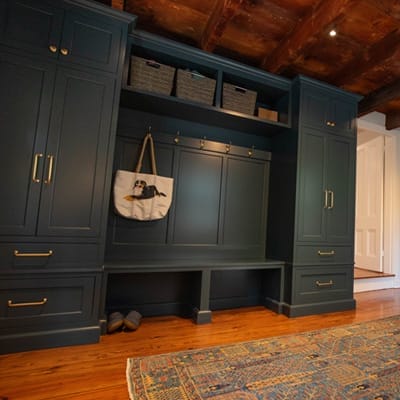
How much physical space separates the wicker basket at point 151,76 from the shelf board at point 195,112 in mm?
79

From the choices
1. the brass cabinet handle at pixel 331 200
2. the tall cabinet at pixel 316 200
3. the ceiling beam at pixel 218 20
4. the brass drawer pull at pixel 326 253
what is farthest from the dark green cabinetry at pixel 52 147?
the brass cabinet handle at pixel 331 200

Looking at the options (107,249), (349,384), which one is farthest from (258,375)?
(107,249)

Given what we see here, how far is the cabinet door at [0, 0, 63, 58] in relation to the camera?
1.67m

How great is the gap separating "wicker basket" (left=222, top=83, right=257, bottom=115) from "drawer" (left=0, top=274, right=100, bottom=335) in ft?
6.45

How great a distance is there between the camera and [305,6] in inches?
82.2

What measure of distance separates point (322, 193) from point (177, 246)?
1677 mm

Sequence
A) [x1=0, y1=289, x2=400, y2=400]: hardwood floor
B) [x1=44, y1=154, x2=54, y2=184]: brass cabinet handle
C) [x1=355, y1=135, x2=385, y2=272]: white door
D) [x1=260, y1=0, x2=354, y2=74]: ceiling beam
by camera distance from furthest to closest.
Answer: [x1=355, y1=135, x2=385, y2=272]: white door
[x1=260, y1=0, x2=354, y2=74]: ceiling beam
[x1=44, y1=154, x2=54, y2=184]: brass cabinet handle
[x1=0, y1=289, x2=400, y2=400]: hardwood floor

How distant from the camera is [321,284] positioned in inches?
106

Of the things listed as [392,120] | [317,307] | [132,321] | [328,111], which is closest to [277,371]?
[132,321]

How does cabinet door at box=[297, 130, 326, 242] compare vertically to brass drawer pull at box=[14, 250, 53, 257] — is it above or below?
above

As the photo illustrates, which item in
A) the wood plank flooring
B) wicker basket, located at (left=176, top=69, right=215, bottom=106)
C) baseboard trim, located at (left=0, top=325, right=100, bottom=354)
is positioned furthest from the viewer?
the wood plank flooring

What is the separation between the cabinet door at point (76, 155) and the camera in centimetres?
174

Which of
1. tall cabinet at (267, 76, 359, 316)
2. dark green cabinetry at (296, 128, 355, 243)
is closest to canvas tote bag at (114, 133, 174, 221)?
tall cabinet at (267, 76, 359, 316)

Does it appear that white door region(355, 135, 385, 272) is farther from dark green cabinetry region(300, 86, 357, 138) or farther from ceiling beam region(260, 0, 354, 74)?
ceiling beam region(260, 0, 354, 74)
